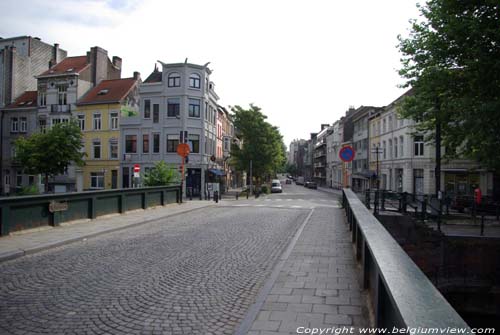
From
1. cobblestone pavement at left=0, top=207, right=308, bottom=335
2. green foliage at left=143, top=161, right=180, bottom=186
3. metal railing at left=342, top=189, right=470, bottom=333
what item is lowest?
cobblestone pavement at left=0, top=207, right=308, bottom=335

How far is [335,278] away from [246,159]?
39747 mm

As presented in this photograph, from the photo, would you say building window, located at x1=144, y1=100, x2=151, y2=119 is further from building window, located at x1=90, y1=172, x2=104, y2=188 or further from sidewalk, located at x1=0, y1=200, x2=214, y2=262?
sidewalk, located at x1=0, y1=200, x2=214, y2=262

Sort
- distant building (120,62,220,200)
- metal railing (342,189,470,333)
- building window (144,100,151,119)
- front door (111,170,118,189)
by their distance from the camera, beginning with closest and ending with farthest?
metal railing (342,189,470,333), distant building (120,62,220,200), building window (144,100,151,119), front door (111,170,118,189)

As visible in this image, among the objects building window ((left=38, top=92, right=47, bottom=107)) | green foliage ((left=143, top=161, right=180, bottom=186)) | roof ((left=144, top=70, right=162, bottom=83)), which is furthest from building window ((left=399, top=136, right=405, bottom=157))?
building window ((left=38, top=92, right=47, bottom=107))

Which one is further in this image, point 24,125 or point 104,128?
point 24,125

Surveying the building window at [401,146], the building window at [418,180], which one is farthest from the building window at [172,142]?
the building window at [418,180]

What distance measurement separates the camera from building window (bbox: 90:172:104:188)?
42772 mm

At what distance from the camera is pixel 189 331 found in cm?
414

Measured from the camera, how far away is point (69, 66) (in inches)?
1861

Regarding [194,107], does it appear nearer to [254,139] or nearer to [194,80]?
[194,80]

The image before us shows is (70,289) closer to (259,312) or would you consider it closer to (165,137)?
(259,312)

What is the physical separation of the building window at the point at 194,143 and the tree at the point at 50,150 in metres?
10.5

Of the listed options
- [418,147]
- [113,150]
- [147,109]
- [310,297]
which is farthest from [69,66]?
→ [310,297]

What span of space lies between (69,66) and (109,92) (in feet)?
26.2
